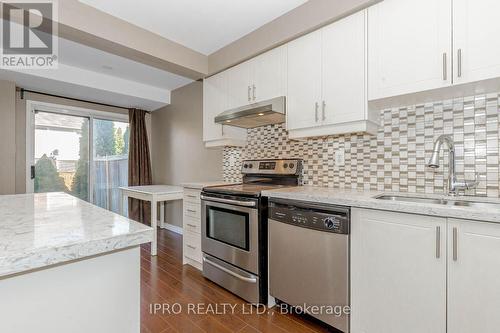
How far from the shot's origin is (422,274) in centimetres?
131

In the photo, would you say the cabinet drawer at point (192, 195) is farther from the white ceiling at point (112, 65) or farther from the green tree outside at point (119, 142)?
the green tree outside at point (119, 142)

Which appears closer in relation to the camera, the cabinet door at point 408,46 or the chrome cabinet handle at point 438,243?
the chrome cabinet handle at point 438,243

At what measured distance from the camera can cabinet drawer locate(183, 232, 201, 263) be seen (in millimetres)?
2689

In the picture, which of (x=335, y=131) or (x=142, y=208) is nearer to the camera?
(x=335, y=131)

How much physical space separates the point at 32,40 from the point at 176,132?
83.0 inches

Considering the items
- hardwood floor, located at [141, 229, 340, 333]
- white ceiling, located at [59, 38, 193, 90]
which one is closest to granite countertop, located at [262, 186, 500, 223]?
hardwood floor, located at [141, 229, 340, 333]

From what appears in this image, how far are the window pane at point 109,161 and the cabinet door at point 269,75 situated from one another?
130 inches

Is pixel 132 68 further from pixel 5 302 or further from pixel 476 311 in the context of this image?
pixel 476 311

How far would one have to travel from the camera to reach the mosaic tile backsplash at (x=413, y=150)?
62.8 inches

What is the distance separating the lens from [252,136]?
304cm

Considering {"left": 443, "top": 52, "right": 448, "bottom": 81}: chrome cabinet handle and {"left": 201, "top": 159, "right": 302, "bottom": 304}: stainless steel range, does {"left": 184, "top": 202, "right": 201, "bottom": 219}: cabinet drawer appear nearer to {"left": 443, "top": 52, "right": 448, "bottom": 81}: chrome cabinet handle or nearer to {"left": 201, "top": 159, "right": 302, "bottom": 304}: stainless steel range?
{"left": 201, "top": 159, "right": 302, "bottom": 304}: stainless steel range

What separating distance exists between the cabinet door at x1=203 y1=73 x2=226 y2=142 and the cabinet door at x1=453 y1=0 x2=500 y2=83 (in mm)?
2059

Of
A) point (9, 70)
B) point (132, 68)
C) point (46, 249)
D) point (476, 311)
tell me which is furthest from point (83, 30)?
point (476, 311)

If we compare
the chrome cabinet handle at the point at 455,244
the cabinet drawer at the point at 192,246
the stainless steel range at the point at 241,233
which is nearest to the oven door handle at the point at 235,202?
the stainless steel range at the point at 241,233
